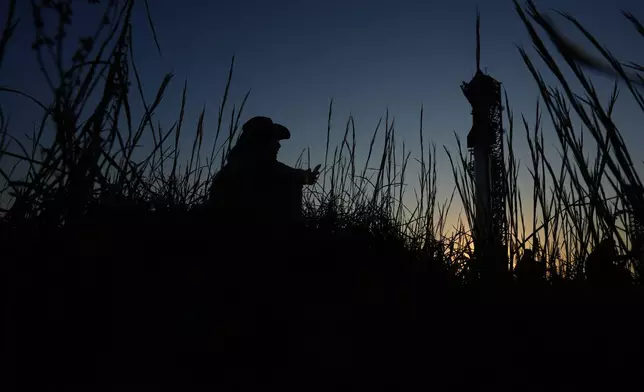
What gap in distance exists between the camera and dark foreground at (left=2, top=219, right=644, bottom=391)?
82 centimetres

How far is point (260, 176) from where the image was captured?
2.12m

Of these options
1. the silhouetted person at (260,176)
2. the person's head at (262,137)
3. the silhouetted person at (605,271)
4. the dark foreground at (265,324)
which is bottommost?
the dark foreground at (265,324)

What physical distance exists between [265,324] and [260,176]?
1.21m

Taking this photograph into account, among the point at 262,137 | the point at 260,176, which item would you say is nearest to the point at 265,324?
the point at 260,176

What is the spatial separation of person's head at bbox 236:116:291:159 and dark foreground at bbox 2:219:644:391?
3.31 feet

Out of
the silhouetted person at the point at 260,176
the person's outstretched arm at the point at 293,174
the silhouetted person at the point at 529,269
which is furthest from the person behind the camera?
the person's outstretched arm at the point at 293,174

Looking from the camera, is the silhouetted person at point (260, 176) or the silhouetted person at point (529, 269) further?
the silhouetted person at point (260, 176)

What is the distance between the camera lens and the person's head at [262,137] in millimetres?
2246

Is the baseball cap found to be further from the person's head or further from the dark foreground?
the dark foreground

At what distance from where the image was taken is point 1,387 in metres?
0.72

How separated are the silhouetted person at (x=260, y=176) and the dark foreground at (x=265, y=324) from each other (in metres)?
0.67

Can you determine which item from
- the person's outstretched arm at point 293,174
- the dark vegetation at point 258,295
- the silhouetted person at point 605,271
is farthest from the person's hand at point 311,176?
the silhouetted person at point 605,271

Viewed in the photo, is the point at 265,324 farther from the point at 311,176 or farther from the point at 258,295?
the point at 311,176

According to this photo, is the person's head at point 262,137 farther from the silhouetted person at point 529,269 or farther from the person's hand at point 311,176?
the silhouetted person at point 529,269
